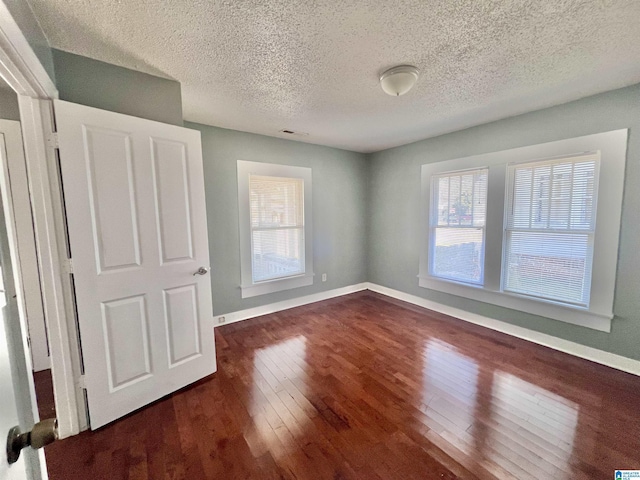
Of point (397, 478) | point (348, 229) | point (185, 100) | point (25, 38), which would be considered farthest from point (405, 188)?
point (25, 38)

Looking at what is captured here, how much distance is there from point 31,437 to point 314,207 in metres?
3.59

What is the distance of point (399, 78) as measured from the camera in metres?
1.89

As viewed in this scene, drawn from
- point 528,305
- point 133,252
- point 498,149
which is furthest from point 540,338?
point 133,252

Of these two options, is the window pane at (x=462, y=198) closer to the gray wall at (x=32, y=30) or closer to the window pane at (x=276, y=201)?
the window pane at (x=276, y=201)

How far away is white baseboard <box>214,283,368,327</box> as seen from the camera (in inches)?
133

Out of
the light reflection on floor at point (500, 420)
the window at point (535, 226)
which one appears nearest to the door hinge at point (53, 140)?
the light reflection on floor at point (500, 420)

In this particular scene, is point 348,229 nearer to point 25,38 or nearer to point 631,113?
point 631,113

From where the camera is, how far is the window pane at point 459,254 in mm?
3236

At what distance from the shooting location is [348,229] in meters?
4.47

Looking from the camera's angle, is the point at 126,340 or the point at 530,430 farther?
the point at 126,340

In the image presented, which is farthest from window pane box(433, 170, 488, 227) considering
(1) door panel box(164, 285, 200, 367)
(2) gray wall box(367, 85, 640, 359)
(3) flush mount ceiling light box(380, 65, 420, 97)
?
(1) door panel box(164, 285, 200, 367)

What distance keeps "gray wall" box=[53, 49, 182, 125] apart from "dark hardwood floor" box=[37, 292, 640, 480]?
2145 millimetres

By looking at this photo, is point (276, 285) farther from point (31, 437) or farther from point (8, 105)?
point (31, 437)

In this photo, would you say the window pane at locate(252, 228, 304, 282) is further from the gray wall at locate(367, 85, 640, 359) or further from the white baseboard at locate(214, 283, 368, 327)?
the gray wall at locate(367, 85, 640, 359)
